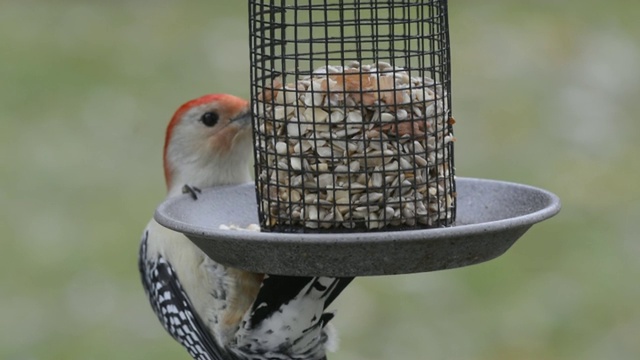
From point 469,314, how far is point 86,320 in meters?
2.43

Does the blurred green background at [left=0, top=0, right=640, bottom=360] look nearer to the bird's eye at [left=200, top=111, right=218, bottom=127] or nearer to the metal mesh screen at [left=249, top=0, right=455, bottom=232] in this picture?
the bird's eye at [left=200, top=111, right=218, bottom=127]

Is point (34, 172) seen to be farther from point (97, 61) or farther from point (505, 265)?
point (505, 265)

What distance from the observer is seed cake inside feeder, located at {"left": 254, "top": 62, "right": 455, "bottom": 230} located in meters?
4.70

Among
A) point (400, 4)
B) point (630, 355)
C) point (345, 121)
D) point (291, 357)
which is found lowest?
point (630, 355)

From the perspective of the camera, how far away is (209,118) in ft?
20.8

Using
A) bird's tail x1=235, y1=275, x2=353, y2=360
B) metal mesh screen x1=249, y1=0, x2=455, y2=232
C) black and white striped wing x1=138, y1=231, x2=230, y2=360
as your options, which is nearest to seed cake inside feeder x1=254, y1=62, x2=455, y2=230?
metal mesh screen x1=249, y1=0, x2=455, y2=232

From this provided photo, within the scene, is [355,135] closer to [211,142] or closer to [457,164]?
[211,142]

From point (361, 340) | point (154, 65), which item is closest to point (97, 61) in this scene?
point (154, 65)

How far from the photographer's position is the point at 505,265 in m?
9.18

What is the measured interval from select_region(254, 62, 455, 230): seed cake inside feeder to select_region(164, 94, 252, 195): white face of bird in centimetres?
148

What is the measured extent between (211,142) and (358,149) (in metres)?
1.79

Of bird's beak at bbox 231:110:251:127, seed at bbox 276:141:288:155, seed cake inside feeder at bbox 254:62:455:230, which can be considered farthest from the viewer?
bird's beak at bbox 231:110:251:127

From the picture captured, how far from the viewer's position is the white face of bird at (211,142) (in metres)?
6.31

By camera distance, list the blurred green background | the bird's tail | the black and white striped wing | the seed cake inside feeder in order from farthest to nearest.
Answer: the blurred green background, the black and white striped wing, the bird's tail, the seed cake inside feeder
